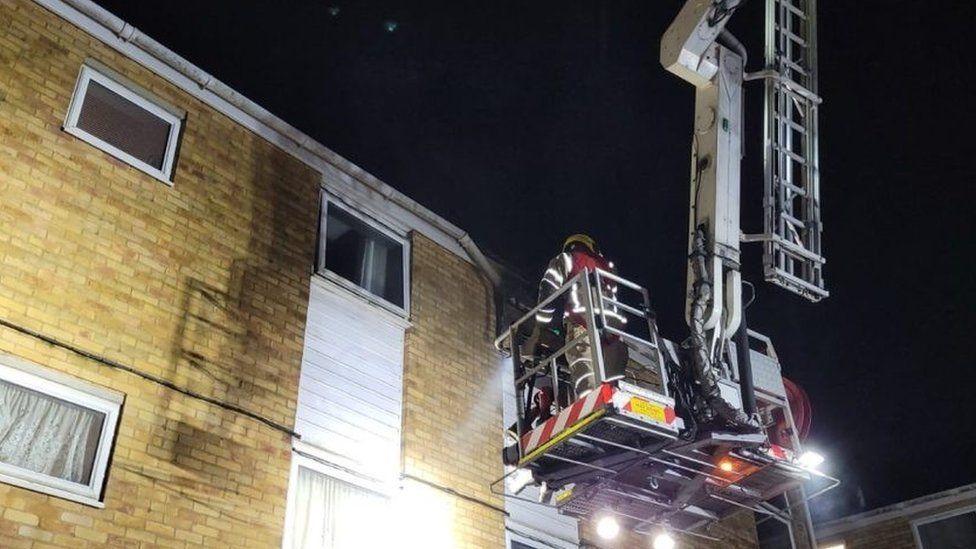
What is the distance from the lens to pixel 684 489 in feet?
27.4

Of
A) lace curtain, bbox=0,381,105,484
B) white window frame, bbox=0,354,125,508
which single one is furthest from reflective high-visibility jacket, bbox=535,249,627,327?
lace curtain, bbox=0,381,105,484

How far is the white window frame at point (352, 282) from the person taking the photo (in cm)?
929

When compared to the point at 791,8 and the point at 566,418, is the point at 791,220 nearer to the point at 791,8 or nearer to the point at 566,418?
the point at 791,8

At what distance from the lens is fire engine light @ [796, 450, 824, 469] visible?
830cm

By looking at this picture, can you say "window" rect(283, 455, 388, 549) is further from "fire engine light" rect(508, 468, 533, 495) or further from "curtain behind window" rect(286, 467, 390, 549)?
"fire engine light" rect(508, 468, 533, 495)

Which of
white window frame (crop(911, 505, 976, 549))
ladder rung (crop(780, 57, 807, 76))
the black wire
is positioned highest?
ladder rung (crop(780, 57, 807, 76))

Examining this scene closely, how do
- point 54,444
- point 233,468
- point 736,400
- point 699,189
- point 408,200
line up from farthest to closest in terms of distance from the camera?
point 408,200 < point 699,189 < point 736,400 < point 233,468 < point 54,444

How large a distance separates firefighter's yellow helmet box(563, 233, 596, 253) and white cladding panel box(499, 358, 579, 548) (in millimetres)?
2454

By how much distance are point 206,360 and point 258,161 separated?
254 cm

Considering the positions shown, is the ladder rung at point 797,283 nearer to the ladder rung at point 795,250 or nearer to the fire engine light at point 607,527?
the ladder rung at point 795,250

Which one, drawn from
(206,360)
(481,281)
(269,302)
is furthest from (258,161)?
(481,281)

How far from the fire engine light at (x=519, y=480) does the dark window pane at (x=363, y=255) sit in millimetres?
2310

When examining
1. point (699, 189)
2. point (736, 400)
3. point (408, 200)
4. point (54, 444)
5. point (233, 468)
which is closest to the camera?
point (54, 444)

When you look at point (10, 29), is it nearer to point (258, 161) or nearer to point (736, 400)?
point (258, 161)
